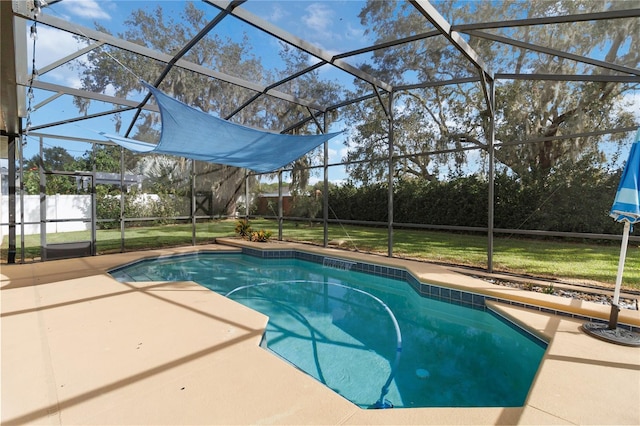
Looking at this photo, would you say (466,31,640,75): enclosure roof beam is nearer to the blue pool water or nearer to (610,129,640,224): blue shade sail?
(610,129,640,224): blue shade sail

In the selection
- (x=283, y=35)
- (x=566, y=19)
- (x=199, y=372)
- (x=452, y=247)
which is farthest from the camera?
(x=452, y=247)

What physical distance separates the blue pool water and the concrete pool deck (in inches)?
13.8

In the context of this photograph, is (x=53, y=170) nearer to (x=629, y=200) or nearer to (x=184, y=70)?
(x=184, y=70)

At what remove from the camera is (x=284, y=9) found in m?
6.45

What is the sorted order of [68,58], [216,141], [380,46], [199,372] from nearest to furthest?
1. [199,372]
2. [380,46]
3. [68,58]
4. [216,141]

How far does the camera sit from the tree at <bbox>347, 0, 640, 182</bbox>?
7441 millimetres

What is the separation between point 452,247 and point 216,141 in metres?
6.82

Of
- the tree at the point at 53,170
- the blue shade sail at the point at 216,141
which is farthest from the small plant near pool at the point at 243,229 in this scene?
the tree at the point at 53,170

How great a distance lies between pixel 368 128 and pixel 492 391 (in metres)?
9.48

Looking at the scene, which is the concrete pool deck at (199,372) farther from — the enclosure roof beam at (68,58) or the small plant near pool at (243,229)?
the small plant near pool at (243,229)

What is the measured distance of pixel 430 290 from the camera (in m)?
4.83

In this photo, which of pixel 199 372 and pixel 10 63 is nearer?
pixel 199 372

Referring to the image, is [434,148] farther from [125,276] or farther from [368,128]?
[125,276]

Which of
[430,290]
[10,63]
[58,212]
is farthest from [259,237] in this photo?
[10,63]
